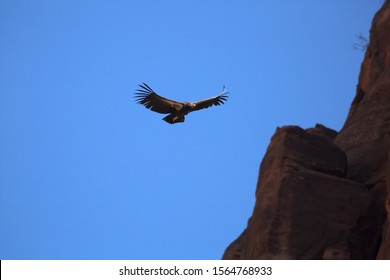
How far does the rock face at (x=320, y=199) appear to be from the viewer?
27.5 m

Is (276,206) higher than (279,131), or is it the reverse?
(279,131)

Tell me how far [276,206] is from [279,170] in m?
1.50

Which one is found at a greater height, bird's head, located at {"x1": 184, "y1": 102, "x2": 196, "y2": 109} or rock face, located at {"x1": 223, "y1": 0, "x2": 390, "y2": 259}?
bird's head, located at {"x1": 184, "y1": 102, "x2": 196, "y2": 109}

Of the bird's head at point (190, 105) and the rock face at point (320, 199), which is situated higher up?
the bird's head at point (190, 105)

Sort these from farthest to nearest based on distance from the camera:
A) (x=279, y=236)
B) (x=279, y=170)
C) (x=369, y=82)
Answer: (x=369, y=82) < (x=279, y=170) < (x=279, y=236)

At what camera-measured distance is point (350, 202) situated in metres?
28.8

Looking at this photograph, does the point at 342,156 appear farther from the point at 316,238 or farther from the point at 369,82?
the point at 369,82

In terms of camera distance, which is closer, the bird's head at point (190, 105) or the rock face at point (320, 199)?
the rock face at point (320, 199)

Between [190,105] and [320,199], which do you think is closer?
[320,199]

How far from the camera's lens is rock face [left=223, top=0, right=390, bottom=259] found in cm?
2752

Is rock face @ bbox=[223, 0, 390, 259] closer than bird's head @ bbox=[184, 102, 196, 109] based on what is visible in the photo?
Yes

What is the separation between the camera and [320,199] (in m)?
28.8

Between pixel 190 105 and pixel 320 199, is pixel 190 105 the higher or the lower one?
the higher one
